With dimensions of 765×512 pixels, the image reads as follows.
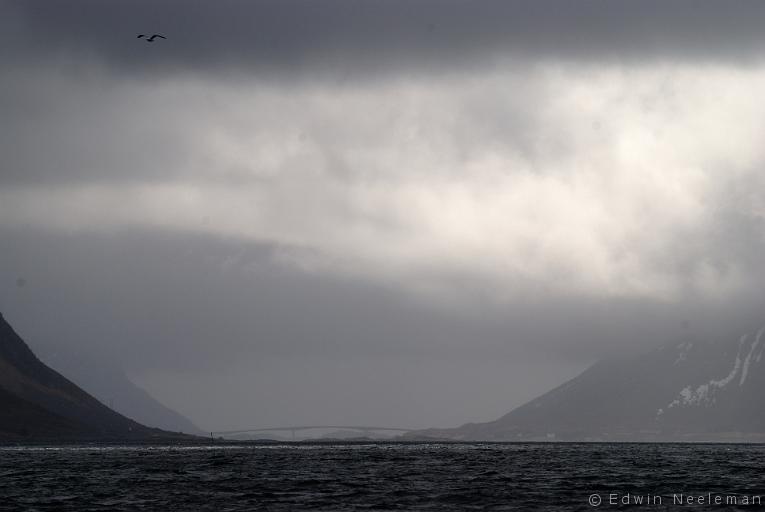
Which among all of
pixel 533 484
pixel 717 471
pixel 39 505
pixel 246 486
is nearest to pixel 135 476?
pixel 246 486

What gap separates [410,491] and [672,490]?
106 feet

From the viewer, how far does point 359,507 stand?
355 feet

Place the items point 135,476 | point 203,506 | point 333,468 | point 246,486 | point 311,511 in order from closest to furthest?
point 311,511 → point 203,506 → point 246,486 → point 135,476 → point 333,468

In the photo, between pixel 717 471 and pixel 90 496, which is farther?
pixel 717 471

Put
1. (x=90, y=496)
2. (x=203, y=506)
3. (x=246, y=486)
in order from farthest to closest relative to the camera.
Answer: (x=246, y=486), (x=90, y=496), (x=203, y=506)

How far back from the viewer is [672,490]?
13100 centimetres

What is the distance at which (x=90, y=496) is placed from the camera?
414 feet

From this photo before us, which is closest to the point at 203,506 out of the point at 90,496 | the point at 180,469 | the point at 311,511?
the point at 311,511

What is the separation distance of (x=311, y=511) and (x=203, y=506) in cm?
1395

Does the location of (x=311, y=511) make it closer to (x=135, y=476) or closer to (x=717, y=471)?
(x=135, y=476)

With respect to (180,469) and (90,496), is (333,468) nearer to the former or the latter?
(180,469)

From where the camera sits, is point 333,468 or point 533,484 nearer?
point 533,484

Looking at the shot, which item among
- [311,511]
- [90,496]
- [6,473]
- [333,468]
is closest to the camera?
[311,511]

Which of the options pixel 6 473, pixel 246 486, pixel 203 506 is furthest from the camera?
pixel 6 473
